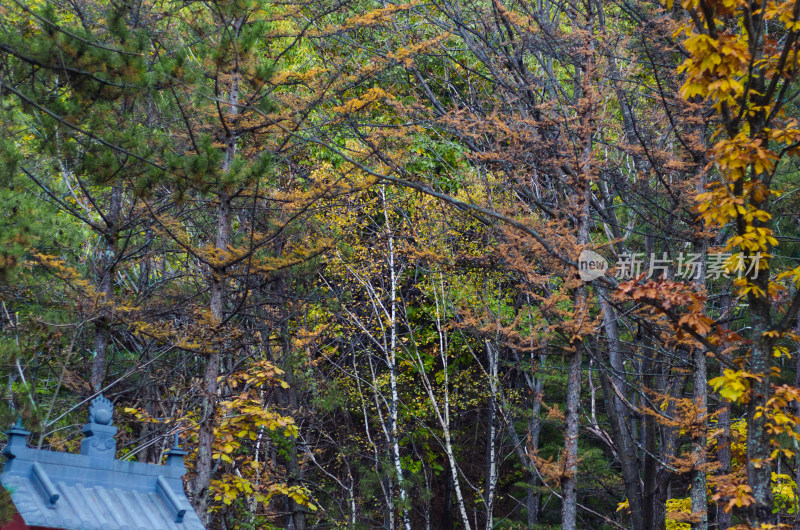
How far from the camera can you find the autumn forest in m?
4.89

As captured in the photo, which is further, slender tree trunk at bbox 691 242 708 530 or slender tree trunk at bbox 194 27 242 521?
slender tree trunk at bbox 691 242 708 530

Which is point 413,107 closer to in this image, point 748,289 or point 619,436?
point 619,436

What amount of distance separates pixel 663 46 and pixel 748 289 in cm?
722

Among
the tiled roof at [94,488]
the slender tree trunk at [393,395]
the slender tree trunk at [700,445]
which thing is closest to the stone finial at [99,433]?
the tiled roof at [94,488]

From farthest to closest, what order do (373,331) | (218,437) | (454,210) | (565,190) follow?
1. (373,331)
2. (454,210)
3. (565,190)
4. (218,437)

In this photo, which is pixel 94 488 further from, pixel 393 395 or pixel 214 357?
pixel 393 395

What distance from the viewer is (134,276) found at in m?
14.0

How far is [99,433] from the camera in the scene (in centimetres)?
532

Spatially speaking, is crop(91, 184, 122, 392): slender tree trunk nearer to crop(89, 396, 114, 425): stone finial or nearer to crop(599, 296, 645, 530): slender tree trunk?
crop(89, 396, 114, 425): stone finial

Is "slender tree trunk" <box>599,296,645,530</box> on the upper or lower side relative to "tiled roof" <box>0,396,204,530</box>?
upper

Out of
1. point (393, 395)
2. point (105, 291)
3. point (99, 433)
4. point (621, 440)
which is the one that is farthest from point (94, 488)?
point (393, 395)

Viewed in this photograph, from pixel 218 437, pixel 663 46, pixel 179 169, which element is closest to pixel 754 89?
pixel 179 169

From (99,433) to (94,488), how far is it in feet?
1.22

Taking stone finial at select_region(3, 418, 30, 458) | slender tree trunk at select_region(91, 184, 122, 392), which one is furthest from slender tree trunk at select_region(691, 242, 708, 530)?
slender tree trunk at select_region(91, 184, 122, 392)
